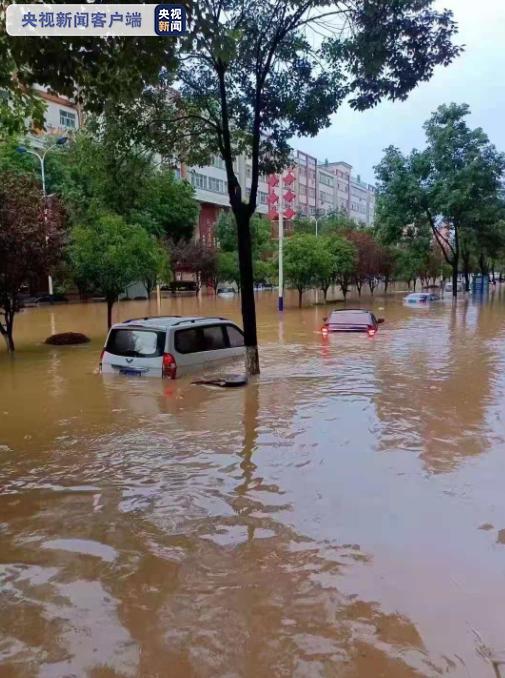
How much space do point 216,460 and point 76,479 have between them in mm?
1606

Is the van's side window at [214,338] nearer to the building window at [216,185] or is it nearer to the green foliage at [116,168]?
the green foliage at [116,168]

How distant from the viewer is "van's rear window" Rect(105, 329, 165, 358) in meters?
10.8

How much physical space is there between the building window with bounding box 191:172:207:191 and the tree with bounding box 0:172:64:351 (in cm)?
4802

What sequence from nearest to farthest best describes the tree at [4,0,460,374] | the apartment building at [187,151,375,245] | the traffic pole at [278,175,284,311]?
the tree at [4,0,460,374] < the traffic pole at [278,175,284,311] < the apartment building at [187,151,375,245]

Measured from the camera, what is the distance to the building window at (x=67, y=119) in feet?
159

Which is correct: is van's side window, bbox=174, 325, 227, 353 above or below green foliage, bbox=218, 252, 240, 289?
below

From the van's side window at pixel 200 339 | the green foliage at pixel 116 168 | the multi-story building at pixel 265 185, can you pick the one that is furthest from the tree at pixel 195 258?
the van's side window at pixel 200 339

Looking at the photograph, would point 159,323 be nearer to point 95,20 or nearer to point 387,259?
point 95,20

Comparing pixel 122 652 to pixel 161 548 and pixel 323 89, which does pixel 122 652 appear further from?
pixel 323 89

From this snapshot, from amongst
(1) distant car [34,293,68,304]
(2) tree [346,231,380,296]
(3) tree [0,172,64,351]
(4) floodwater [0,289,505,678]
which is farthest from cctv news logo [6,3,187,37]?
(2) tree [346,231,380,296]

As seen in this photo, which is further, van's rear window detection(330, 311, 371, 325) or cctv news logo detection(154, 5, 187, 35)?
van's rear window detection(330, 311, 371, 325)

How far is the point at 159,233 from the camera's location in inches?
1853

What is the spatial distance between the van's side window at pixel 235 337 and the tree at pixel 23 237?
654 centimetres

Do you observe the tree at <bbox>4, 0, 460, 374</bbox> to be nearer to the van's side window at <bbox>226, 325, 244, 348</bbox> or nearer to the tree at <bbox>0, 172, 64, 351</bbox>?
the van's side window at <bbox>226, 325, 244, 348</bbox>
